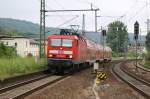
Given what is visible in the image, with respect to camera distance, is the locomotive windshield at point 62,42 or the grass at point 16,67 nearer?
the grass at point 16,67

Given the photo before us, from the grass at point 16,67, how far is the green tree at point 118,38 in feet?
408

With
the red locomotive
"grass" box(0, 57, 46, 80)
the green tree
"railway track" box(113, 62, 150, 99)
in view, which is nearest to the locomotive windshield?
the red locomotive

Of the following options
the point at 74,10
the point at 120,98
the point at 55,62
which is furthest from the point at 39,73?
the point at 120,98

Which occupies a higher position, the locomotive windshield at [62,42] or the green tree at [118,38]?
the green tree at [118,38]

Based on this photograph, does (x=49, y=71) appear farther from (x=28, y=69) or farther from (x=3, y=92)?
(x=3, y=92)

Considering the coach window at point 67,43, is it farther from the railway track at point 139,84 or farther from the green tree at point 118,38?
the green tree at point 118,38

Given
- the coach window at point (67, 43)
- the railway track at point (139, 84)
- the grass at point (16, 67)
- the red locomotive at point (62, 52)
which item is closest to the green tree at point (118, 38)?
the grass at point (16, 67)

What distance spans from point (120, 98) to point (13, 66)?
1701cm

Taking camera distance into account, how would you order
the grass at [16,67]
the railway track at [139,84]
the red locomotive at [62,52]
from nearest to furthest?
the railway track at [139,84] < the grass at [16,67] < the red locomotive at [62,52]

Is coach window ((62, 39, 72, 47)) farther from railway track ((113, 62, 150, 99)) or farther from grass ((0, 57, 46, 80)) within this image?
railway track ((113, 62, 150, 99))

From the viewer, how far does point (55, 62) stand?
1342 inches

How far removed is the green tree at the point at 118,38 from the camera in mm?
166375

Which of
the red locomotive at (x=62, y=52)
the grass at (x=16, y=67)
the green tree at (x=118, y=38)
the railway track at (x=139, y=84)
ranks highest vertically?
the green tree at (x=118, y=38)

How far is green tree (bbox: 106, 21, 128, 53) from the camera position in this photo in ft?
546
